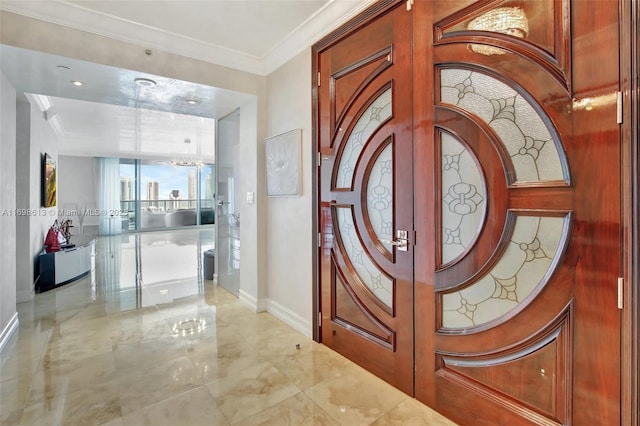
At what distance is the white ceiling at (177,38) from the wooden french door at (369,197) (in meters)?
0.39

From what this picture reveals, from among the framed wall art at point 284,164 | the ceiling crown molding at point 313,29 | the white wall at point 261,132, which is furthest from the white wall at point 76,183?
the ceiling crown molding at point 313,29

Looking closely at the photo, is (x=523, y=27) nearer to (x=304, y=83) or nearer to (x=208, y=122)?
(x=304, y=83)

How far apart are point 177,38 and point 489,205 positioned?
10.2ft

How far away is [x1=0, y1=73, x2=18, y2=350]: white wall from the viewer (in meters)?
2.86

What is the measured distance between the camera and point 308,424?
71.1 inches

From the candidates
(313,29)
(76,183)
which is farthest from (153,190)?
(313,29)

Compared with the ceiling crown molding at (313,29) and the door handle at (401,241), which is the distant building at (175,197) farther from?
the door handle at (401,241)

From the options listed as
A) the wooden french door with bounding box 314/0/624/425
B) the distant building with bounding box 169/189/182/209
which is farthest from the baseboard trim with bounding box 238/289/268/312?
the distant building with bounding box 169/189/182/209

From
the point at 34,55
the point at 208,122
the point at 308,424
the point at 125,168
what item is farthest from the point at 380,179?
the point at 125,168

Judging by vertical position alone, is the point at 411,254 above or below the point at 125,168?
below

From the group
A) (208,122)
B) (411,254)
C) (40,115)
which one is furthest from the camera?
(208,122)

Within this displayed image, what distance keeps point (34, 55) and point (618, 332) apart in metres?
4.16

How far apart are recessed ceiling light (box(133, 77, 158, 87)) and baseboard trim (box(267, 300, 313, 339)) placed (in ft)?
8.55

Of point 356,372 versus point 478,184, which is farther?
point 356,372
